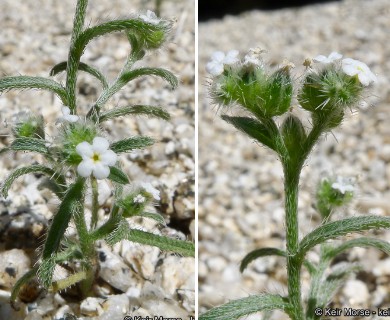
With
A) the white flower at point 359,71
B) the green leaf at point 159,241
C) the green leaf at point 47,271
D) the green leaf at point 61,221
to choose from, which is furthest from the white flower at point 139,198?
the white flower at point 359,71

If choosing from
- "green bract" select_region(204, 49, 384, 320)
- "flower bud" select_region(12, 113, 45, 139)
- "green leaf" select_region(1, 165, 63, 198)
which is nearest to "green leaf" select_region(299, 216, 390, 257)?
"green bract" select_region(204, 49, 384, 320)

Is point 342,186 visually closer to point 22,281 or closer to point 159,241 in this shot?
point 159,241

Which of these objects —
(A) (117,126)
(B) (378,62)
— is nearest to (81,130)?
(A) (117,126)

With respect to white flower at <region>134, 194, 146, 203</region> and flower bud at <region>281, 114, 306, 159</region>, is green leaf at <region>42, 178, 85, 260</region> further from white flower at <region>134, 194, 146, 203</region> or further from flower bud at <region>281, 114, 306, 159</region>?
flower bud at <region>281, 114, 306, 159</region>

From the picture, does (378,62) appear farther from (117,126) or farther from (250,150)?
(117,126)

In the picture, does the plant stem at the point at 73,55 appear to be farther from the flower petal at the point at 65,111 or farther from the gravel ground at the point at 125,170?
the gravel ground at the point at 125,170
